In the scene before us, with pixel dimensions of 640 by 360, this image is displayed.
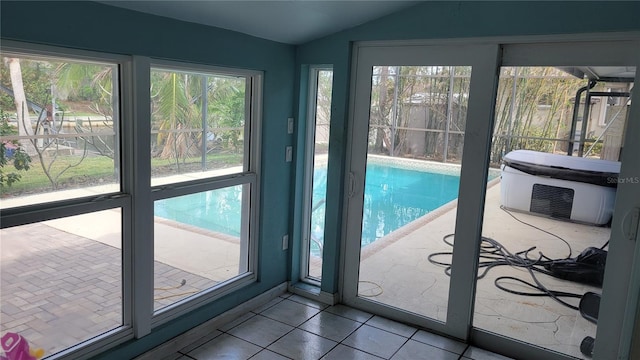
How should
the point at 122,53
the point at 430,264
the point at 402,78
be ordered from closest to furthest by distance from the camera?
the point at 122,53
the point at 402,78
the point at 430,264

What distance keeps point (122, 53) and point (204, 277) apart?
1.52 meters

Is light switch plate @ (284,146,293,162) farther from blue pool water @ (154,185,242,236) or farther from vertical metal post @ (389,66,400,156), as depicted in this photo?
vertical metal post @ (389,66,400,156)

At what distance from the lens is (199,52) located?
2557 mm

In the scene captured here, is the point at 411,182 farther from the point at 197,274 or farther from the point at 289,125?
the point at 197,274

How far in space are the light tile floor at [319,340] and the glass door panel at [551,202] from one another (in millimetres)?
366

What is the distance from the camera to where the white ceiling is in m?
2.24

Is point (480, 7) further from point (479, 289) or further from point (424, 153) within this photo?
point (479, 289)

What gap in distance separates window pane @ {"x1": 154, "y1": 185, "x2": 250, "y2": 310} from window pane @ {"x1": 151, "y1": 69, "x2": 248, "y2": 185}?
0.16m

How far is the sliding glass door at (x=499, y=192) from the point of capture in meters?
2.40

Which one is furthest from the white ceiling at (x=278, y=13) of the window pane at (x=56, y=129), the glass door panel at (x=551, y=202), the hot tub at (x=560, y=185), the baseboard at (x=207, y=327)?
the baseboard at (x=207, y=327)

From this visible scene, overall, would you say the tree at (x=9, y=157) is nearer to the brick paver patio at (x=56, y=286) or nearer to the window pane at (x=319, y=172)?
the brick paver patio at (x=56, y=286)

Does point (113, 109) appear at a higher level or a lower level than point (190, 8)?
lower

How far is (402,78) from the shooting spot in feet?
9.72

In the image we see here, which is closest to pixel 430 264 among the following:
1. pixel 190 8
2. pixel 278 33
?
pixel 278 33
